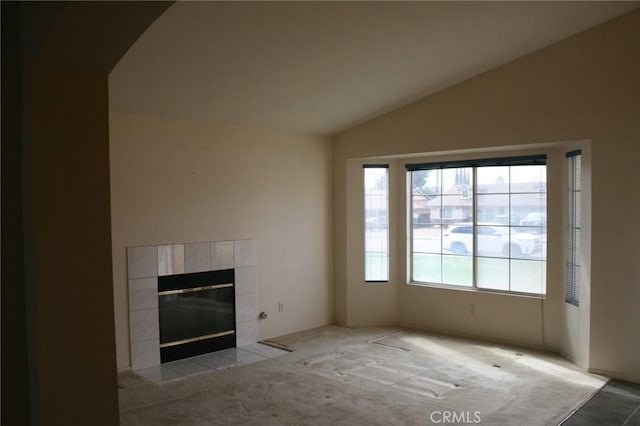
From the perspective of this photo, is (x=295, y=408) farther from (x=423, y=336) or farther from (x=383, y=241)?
(x=383, y=241)

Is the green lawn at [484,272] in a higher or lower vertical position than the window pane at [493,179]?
lower

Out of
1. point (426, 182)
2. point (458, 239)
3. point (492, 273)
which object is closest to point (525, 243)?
point (492, 273)

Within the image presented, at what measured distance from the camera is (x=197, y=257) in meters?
Result: 5.53

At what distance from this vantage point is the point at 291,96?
5.30 metres

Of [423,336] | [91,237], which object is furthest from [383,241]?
[91,237]

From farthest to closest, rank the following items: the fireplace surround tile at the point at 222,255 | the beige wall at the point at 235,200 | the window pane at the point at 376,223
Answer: the window pane at the point at 376,223 → the fireplace surround tile at the point at 222,255 → the beige wall at the point at 235,200

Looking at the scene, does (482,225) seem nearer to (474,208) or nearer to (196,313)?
(474,208)

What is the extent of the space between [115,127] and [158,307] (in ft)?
5.94

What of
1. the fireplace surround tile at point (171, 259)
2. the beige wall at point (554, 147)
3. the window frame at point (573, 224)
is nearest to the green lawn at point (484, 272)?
the beige wall at point (554, 147)

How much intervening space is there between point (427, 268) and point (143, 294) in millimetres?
3511

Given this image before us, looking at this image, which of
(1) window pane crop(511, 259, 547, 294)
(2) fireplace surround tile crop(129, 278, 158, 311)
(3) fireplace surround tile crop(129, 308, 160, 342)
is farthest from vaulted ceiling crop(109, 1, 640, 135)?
(1) window pane crop(511, 259, 547, 294)

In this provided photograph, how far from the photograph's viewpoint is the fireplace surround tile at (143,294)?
5051mm

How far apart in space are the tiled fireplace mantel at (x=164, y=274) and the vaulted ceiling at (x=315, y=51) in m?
1.39

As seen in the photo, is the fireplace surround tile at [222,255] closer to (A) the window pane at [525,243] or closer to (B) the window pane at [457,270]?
(B) the window pane at [457,270]
